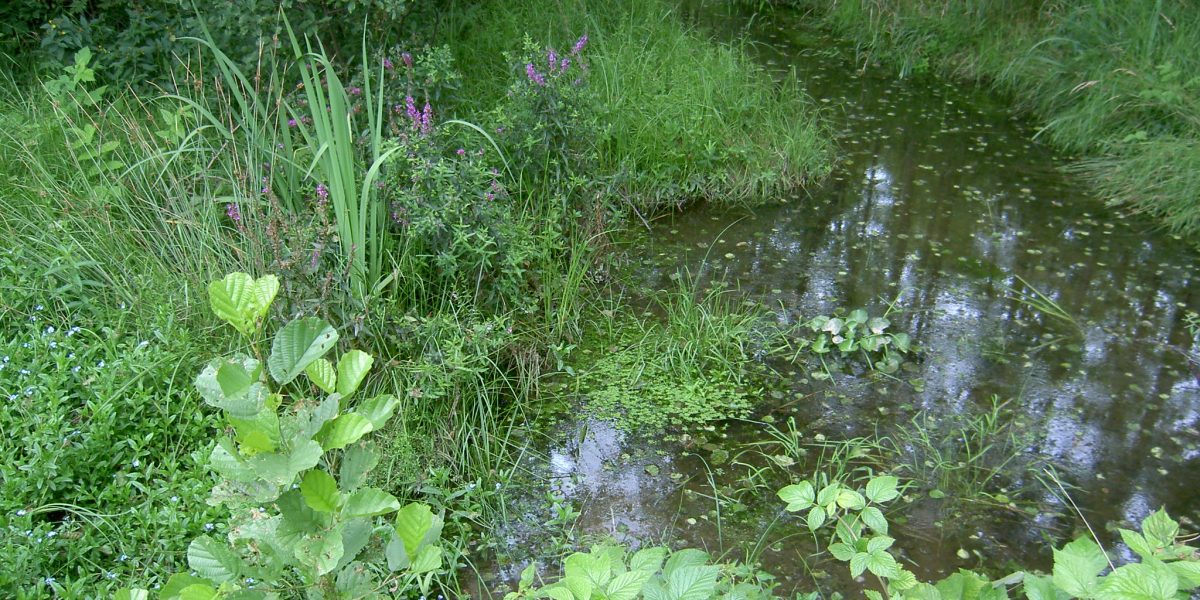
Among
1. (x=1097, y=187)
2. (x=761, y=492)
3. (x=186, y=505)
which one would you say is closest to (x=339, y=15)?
(x=186, y=505)

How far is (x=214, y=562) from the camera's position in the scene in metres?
1.34

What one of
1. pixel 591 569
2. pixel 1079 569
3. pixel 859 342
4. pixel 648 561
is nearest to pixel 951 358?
pixel 859 342

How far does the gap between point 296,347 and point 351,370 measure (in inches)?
3.3

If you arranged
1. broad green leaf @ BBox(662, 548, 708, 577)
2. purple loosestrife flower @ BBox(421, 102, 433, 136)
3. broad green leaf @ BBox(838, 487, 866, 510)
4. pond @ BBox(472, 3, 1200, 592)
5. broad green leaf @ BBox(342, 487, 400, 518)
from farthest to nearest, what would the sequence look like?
1. purple loosestrife flower @ BBox(421, 102, 433, 136)
2. pond @ BBox(472, 3, 1200, 592)
3. broad green leaf @ BBox(838, 487, 866, 510)
4. broad green leaf @ BBox(662, 548, 708, 577)
5. broad green leaf @ BBox(342, 487, 400, 518)

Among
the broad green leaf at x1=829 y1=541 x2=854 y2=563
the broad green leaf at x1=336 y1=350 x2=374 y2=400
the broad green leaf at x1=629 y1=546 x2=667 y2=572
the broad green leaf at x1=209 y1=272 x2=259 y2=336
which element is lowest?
the broad green leaf at x1=829 y1=541 x2=854 y2=563

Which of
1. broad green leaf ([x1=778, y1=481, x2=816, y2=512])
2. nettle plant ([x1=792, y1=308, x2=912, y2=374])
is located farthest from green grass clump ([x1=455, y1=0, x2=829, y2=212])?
broad green leaf ([x1=778, y1=481, x2=816, y2=512])

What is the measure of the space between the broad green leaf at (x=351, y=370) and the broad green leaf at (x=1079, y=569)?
1.09 metres

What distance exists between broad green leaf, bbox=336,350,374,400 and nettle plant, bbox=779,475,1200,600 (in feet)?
3.26

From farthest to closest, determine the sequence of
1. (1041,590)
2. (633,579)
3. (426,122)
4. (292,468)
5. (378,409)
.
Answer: (426,122), (1041,590), (633,579), (378,409), (292,468)

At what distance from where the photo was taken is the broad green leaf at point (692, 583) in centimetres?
144

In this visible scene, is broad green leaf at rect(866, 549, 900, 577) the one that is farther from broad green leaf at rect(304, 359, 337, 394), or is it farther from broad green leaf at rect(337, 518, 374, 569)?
broad green leaf at rect(304, 359, 337, 394)

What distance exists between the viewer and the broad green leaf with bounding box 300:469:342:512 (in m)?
1.26

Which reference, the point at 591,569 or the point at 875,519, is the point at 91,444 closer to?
the point at 591,569

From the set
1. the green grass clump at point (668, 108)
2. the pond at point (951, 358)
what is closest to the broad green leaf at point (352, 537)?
the pond at point (951, 358)
